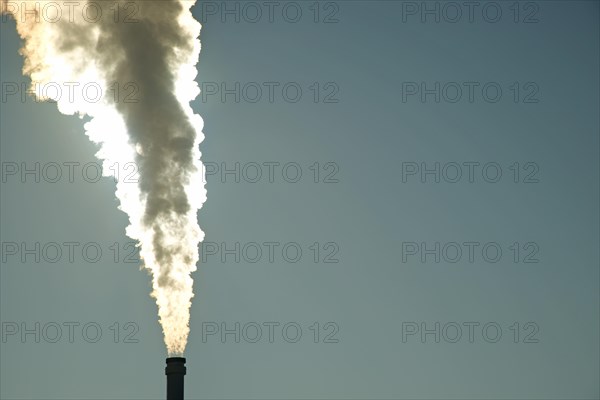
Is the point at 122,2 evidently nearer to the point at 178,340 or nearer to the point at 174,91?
the point at 174,91

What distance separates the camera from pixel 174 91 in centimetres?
6028

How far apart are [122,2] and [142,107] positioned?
165 inches

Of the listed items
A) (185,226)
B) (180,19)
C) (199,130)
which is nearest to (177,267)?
(185,226)

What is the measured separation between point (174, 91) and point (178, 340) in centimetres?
985

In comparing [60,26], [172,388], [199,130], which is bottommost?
[172,388]

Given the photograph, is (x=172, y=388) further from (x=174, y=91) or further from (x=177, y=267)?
(x=174, y=91)

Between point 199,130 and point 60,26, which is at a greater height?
point 60,26

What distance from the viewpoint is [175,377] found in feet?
194

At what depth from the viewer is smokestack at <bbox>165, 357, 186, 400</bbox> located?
5912 centimetres

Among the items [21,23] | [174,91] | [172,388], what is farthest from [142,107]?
[172,388]

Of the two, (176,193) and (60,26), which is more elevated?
(60,26)

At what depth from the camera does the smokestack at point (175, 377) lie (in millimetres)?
59125

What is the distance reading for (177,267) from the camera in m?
60.4

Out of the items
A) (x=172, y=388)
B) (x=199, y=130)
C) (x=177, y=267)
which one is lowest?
(x=172, y=388)
